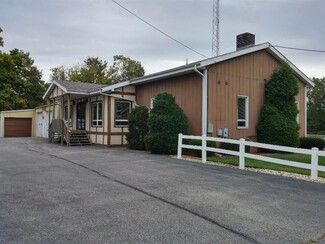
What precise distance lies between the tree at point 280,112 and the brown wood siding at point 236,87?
0.38 meters

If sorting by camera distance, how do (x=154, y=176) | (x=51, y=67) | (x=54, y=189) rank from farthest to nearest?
(x=51, y=67), (x=154, y=176), (x=54, y=189)

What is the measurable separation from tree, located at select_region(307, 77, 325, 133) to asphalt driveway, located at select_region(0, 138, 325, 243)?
53.6 metres

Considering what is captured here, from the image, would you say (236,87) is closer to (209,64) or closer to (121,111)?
(209,64)

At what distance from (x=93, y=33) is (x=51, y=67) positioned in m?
36.6

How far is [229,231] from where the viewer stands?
3938mm

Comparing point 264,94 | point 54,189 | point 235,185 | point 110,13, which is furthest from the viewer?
point 264,94

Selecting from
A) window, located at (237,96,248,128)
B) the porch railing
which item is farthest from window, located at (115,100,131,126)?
window, located at (237,96,248,128)

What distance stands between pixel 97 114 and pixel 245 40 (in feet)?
30.6

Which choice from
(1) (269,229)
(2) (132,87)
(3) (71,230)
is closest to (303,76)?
(2) (132,87)

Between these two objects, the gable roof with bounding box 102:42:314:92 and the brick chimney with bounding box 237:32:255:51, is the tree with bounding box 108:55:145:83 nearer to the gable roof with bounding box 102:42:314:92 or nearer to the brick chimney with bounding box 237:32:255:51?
the gable roof with bounding box 102:42:314:92

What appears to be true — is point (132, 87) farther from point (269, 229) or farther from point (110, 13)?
point (269, 229)

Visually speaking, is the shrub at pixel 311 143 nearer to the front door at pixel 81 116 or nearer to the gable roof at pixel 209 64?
the gable roof at pixel 209 64

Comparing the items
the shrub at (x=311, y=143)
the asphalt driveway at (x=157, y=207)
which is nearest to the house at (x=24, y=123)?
the shrub at (x=311, y=143)

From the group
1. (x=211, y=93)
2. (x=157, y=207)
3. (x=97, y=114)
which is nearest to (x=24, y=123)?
(x=97, y=114)
